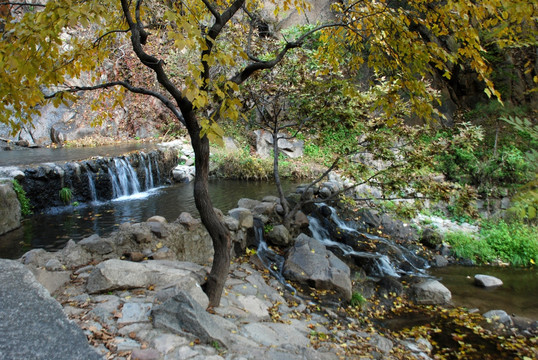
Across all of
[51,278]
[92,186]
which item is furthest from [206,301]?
[92,186]

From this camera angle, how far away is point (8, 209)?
6.86 metres

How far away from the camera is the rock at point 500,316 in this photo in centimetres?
512

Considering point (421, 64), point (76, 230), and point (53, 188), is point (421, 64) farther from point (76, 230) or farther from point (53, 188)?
point (53, 188)

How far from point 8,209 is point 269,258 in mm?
5255

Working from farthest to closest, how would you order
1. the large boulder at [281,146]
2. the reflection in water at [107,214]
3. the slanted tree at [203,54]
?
the large boulder at [281,146]
the reflection in water at [107,214]
the slanted tree at [203,54]

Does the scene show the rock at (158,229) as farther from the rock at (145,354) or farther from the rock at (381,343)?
the rock at (381,343)

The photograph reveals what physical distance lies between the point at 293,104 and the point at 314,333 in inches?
168

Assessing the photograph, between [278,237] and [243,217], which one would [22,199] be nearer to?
[243,217]

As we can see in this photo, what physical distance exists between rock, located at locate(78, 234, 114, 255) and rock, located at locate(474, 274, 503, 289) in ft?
21.0

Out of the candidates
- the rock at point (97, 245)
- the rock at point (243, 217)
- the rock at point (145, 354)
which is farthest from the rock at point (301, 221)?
the rock at point (145, 354)

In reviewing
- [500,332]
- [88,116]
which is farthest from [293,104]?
[88,116]

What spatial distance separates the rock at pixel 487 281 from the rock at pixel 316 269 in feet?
9.29

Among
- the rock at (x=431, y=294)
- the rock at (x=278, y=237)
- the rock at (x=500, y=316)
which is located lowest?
the rock at (x=500, y=316)

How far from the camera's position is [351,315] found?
4852mm
